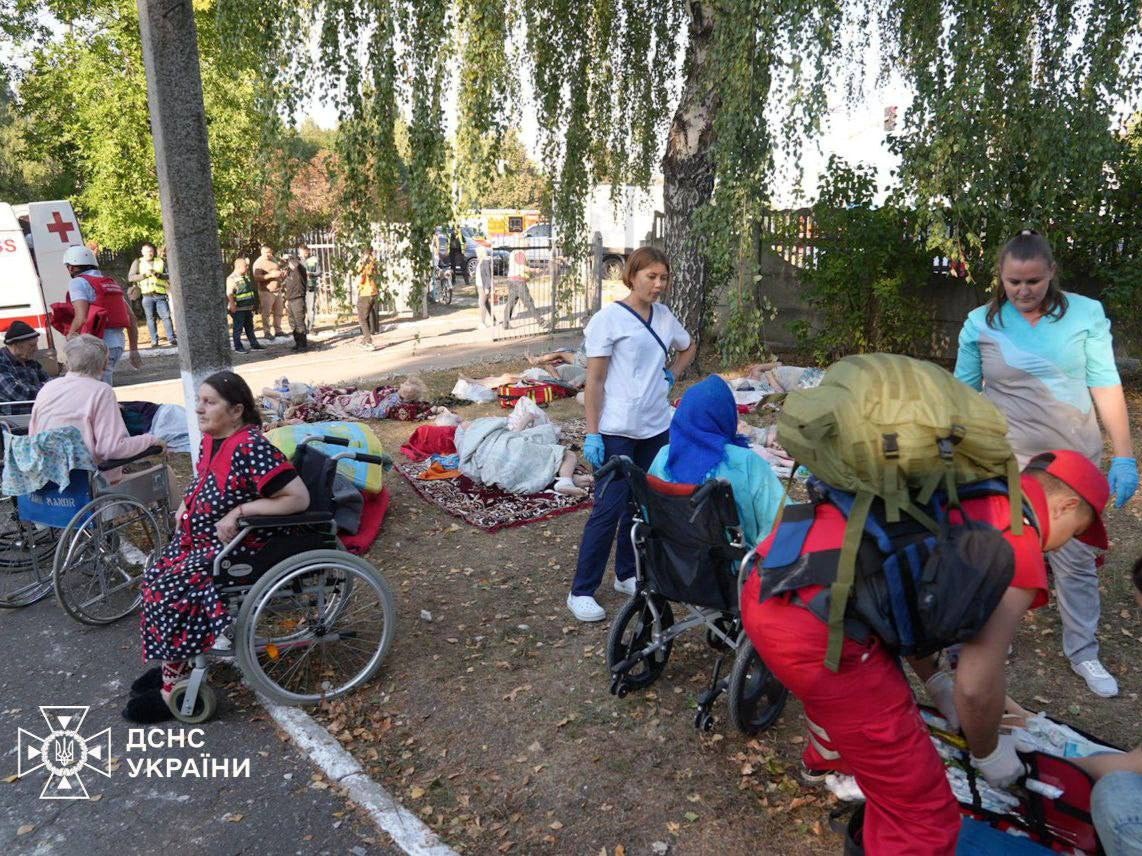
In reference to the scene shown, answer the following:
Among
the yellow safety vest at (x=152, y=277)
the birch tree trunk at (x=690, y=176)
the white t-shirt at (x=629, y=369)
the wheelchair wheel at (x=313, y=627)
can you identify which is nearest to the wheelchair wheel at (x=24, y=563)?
the wheelchair wheel at (x=313, y=627)

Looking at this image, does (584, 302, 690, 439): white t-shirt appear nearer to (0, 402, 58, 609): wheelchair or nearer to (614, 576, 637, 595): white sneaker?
(614, 576, 637, 595): white sneaker

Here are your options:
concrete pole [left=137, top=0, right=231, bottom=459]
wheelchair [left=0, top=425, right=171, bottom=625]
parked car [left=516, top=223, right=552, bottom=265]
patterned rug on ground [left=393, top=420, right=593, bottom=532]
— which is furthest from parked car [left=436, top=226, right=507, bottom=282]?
wheelchair [left=0, top=425, right=171, bottom=625]

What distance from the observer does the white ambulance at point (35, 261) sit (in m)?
10.9

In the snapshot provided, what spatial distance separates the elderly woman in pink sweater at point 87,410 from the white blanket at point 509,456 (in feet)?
8.44

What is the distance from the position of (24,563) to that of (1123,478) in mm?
5800

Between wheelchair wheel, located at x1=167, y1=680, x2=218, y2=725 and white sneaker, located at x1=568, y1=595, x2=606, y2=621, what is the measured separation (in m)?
1.69

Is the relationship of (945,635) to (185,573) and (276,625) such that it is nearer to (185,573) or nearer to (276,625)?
(185,573)

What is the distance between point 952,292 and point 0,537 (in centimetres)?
950

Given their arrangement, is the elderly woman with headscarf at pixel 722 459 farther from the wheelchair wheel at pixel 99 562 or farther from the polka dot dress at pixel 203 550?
the wheelchair wheel at pixel 99 562

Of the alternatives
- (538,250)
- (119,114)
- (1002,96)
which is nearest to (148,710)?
(1002,96)

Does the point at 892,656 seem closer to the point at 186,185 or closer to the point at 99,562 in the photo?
the point at 99,562

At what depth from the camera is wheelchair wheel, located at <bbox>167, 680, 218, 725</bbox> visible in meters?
3.71

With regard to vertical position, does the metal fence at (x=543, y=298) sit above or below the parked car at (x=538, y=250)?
below

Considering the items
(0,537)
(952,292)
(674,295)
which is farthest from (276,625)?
(952,292)
